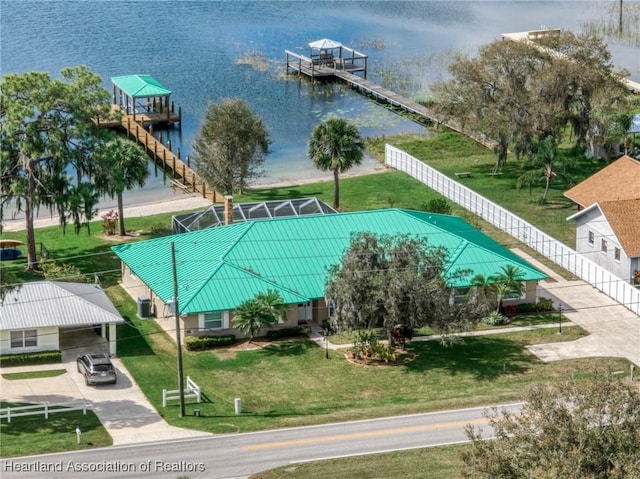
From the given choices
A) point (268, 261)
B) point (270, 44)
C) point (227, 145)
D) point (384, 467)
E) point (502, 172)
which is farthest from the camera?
point (270, 44)

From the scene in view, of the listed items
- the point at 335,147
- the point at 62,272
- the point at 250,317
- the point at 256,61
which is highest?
the point at 256,61

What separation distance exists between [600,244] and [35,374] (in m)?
36.7

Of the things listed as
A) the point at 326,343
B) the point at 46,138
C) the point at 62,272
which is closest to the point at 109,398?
the point at 326,343

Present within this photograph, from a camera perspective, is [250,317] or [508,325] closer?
[250,317]

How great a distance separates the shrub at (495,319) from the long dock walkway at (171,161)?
94.7 ft

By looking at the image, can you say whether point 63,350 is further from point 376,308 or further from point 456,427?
point 456,427

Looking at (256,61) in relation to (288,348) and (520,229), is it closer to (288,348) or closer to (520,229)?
(520,229)

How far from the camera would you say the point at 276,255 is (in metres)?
71.7

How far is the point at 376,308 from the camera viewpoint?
63094mm

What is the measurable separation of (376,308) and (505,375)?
7623 millimetres

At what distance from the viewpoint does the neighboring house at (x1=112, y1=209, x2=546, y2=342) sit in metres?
68.1

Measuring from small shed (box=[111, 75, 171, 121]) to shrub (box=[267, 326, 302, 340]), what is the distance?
50.8 metres

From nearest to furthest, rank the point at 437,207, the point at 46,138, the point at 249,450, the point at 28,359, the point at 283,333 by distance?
the point at 249,450 → the point at 28,359 → the point at 283,333 → the point at 46,138 → the point at 437,207

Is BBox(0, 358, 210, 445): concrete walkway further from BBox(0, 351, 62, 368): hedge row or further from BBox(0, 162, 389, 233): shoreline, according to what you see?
BBox(0, 162, 389, 233): shoreline
